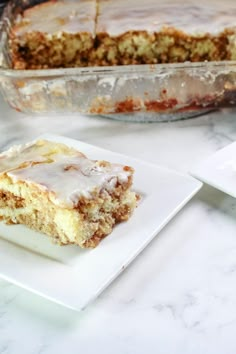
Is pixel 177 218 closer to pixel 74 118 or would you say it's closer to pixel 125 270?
pixel 125 270

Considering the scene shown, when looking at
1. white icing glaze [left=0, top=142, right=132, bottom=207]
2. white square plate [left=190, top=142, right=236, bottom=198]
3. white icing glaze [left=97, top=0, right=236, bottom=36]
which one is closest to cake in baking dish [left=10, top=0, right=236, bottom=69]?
white icing glaze [left=97, top=0, right=236, bottom=36]

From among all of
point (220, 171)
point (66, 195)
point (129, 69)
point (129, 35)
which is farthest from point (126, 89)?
point (66, 195)

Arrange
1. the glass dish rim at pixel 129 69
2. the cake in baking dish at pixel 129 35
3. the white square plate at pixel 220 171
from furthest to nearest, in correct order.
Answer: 1. the cake in baking dish at pixel 129 35
2. the glass dish rim at pixel 129 69
3. the white square plate at pixel 220 171

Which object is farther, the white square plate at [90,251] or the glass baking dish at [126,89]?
the glass baking dish at [126,89]

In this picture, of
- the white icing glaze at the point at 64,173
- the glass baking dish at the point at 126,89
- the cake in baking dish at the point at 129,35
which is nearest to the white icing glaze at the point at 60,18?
the cake in baking dish at the point at 129,35

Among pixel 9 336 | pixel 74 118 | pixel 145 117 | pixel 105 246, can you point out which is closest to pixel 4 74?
pixel 74 118

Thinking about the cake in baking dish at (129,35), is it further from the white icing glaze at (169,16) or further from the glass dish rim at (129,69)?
the glass dish rim at (129,69)
